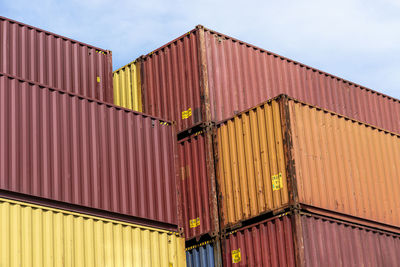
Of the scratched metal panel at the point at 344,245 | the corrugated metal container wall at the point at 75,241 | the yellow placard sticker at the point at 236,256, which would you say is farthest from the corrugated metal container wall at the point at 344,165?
the corrugated metal container wall at the point at 75,241

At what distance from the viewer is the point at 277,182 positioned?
79.2 ft

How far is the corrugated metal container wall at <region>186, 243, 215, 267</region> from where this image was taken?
2544cm

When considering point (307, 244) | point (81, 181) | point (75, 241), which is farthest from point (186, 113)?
→ point (75, 241)

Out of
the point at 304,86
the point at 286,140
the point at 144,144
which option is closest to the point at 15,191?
the point at 144,144

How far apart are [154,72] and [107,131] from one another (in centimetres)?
719

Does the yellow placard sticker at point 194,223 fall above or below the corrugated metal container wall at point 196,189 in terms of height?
below

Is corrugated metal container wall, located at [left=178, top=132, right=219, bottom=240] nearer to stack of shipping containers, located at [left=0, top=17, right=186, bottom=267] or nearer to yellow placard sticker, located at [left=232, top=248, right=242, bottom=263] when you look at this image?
yellow placard sticker, located at [left=232, top=248, right=242, bottom=263]

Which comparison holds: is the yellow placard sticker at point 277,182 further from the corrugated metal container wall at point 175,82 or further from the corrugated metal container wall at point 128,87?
the corrugated metal container wall at point 128,87

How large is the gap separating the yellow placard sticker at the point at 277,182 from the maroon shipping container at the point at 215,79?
383cm

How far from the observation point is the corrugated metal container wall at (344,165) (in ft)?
79.4

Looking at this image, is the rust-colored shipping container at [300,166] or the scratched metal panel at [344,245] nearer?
the scratched metal panel at [344,245]

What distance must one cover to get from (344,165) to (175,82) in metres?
7.00

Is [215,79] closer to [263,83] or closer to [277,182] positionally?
[263,83]

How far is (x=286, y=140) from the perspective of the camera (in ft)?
79.1
